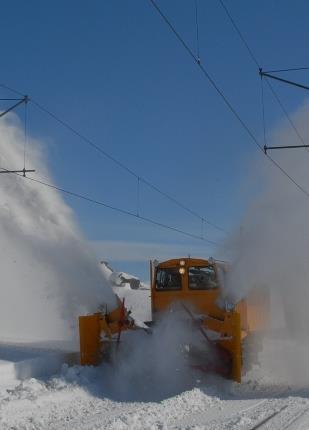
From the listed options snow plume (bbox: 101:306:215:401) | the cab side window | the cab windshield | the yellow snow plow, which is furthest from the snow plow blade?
the cab windshield

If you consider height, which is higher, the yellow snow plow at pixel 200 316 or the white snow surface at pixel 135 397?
the yellow snow plow at pixel 200 316

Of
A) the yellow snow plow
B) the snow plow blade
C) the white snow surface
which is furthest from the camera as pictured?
the snow plow blade

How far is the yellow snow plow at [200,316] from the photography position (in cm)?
1254

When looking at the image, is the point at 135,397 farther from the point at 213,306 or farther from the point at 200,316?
the point at 213,306

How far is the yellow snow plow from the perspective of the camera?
→ 12.5 meters

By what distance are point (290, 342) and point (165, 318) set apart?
21.7 feet

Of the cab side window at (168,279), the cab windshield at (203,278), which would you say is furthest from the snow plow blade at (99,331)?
the cab windshield at (203,278)

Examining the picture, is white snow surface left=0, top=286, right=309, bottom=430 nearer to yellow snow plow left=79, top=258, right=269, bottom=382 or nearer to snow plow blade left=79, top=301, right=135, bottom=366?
snow plow blade left=79, top=301, right=135, bottom=366

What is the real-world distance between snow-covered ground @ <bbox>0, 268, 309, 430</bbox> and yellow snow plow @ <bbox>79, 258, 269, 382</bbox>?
437 mm

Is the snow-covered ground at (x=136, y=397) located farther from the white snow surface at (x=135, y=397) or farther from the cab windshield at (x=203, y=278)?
the cab windshield at (x=203, y=278)

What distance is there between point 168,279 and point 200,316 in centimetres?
182

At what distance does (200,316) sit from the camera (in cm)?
1334

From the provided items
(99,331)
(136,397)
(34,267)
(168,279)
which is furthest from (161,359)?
(34,267)

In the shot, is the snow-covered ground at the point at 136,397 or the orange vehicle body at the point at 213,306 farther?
the orange vehicle body at the point at 213,306
